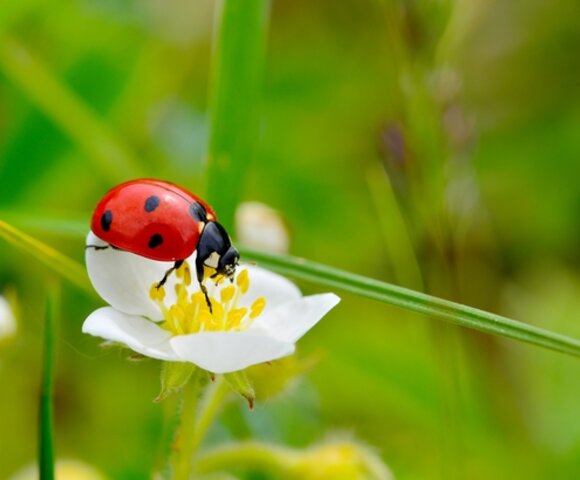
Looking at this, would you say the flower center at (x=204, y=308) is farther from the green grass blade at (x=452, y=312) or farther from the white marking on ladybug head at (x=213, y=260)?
the green grass blade at (x=452, y=312)

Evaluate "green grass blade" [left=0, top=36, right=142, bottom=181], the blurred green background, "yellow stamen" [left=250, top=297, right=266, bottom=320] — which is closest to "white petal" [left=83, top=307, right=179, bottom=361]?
"yellow stamen" [left=250, top=297, right=266, bottom=320]

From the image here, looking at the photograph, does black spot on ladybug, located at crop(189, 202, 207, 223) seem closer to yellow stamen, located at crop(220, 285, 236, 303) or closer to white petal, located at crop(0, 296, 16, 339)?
yellow stamen, located at crop(220, 285, 236, 303)

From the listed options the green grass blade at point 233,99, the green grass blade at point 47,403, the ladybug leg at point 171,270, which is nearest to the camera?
the green grass blade at point 47,403

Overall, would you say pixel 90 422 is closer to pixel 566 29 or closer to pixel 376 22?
pixel 376 22

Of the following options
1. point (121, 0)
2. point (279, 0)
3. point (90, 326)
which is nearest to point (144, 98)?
point (121, 0)

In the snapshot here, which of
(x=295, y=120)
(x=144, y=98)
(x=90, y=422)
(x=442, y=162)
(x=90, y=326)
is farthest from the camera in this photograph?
(x=295, y=120)

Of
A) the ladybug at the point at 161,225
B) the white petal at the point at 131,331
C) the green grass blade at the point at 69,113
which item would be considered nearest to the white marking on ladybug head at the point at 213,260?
the ladybug at the point at 161,225

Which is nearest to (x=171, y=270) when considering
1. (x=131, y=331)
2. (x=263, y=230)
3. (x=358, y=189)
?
(x=131, y=331)
